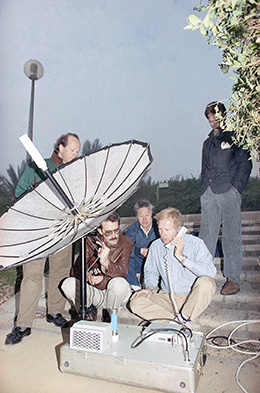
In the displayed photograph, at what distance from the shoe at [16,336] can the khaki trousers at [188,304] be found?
31.0 inches

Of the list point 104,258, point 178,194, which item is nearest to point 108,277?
point 104,258

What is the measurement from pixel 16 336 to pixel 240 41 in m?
Answer: 2.09

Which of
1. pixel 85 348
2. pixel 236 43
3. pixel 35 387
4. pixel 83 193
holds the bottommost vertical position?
pixel 35 387

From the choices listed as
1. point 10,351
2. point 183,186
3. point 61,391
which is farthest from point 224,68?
point 183,186

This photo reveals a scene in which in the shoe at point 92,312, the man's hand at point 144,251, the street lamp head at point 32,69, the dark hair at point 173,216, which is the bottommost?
the shoe at point 92,312

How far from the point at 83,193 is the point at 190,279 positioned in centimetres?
94

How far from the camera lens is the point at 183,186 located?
585 centimetres

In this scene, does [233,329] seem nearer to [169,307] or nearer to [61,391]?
[169,307]

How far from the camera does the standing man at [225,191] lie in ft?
7.76

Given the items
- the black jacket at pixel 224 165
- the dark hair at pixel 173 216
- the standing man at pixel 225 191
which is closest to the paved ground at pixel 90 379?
the standing man at pixel 225 191

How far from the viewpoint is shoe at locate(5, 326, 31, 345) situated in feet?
6.39

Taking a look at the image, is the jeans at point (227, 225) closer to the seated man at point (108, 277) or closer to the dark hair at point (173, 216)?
the dark hair at point (173, 216)

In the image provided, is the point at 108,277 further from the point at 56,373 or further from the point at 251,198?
the point at 251,198

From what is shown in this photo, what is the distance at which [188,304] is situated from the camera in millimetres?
1812
